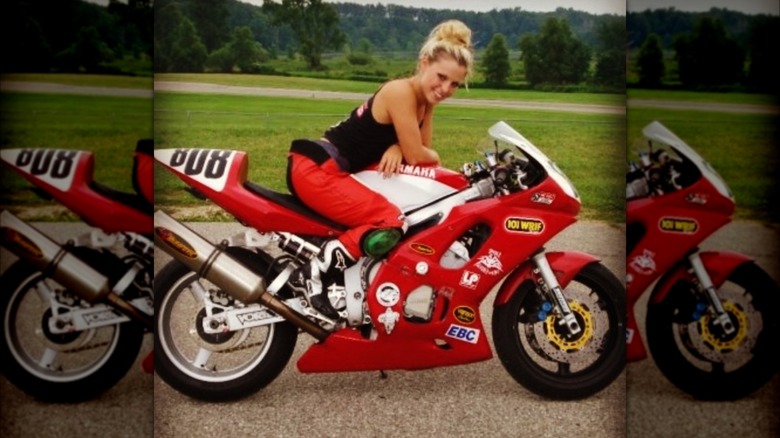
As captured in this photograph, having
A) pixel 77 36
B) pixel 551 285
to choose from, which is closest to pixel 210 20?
pixel 77 36

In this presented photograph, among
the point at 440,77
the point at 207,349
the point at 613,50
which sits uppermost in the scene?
the point at 613,50

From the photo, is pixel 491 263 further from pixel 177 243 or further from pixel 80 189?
pixel 80 189

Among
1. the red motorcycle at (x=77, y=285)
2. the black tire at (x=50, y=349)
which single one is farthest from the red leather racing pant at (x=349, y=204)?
the black tire at (x=50, y=349)

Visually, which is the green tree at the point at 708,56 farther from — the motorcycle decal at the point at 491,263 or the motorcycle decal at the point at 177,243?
the motorcycle decal at the point at 177,243

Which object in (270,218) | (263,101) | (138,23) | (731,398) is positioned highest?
(138,23)

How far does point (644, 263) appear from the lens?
4055 millimetres

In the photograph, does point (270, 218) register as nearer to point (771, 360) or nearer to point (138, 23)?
point (138, 23)

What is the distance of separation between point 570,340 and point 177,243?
1609mm

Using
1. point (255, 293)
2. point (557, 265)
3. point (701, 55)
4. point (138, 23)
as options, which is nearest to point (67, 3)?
point (138, 23)

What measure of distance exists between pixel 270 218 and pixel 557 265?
1.14 meters

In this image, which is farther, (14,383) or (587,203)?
(587,203)

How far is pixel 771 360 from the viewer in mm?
3938

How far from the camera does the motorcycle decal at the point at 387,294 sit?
3.96 metres

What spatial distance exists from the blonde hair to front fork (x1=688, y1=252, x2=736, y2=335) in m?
1.19
